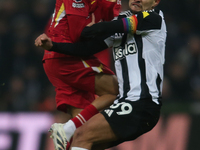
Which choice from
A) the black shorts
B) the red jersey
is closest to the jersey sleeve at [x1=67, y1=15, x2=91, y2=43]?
the red jersey

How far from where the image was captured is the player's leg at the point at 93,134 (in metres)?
2.71

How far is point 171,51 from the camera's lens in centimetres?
→ 658

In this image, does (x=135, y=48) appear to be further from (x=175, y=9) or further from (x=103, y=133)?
(x=175, y=9)

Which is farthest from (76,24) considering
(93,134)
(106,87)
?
(93,134)

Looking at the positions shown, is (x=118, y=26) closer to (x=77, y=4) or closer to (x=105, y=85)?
(x=77, y=4)

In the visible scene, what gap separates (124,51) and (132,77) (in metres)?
0.23

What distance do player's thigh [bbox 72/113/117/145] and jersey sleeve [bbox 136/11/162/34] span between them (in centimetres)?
74

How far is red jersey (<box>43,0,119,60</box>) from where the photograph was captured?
313 centimetres

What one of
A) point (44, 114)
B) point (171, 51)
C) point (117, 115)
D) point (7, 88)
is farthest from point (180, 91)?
point (117, 115)

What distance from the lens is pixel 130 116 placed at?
2771 mm

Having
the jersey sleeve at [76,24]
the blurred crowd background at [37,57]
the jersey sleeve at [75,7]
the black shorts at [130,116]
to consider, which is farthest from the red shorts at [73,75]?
the blurred crowd background at [37,57]

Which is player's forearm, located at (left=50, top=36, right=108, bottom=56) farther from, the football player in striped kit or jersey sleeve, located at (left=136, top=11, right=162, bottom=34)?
jersey sleeve, located at (left=136, top=11, right=162, bottom=34)

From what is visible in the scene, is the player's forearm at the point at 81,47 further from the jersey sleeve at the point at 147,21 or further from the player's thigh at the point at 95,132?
the player's thigh at the point at 95,132

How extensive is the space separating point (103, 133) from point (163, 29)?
946 mm
